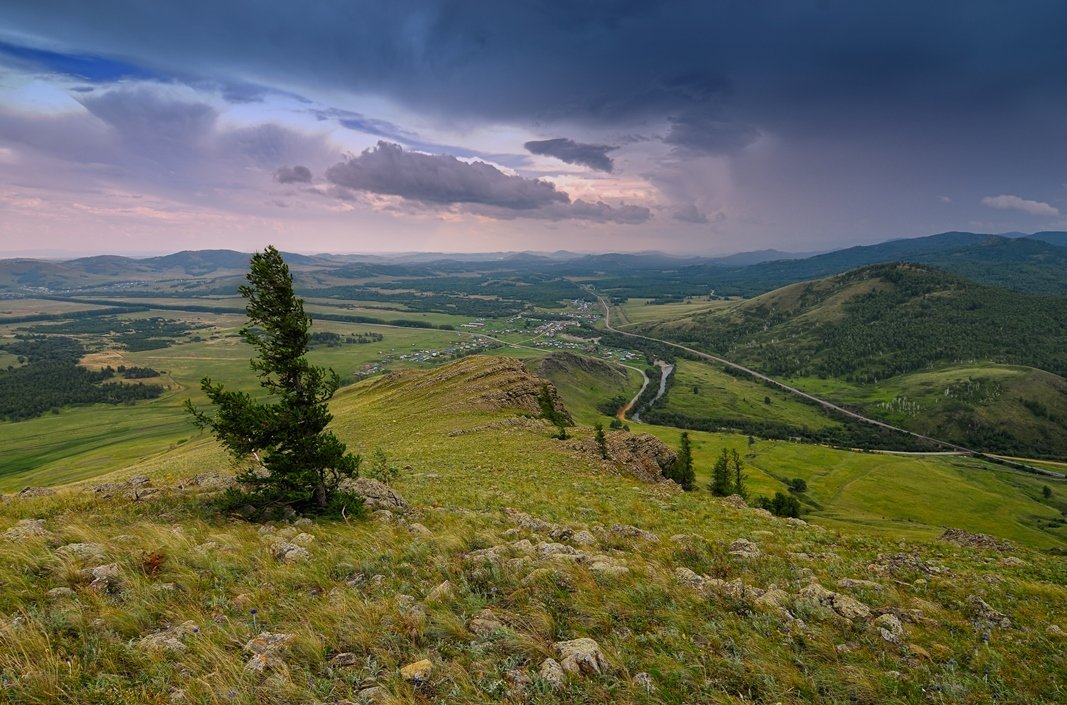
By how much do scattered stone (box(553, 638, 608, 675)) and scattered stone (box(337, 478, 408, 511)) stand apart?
43.3 feet

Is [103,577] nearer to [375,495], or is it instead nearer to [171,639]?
[171,639]

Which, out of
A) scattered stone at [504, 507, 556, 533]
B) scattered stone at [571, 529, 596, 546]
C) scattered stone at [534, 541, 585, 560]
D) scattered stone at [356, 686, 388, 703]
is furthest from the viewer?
scattered stone at [504, 507, 556, 533]

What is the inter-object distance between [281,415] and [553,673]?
1408 centimetres

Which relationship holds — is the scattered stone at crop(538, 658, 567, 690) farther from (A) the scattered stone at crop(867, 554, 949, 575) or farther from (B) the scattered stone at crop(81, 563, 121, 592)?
(A) the scattered stone at crop(867, 554, 949, 575)

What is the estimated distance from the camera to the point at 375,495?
19.9 meters

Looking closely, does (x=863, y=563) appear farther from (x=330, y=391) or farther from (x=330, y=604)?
(x=330, y=391)

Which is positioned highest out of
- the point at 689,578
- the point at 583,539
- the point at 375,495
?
the point at 689,578

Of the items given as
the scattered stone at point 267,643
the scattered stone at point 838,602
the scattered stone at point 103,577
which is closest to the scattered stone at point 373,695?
the scattered stone at point 267,643

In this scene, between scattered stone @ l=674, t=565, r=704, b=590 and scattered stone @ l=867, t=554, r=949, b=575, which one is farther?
scattered stone @ l=867, t=554, r=949, b=575

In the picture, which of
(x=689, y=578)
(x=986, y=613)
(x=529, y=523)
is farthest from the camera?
(x=529, y=523)

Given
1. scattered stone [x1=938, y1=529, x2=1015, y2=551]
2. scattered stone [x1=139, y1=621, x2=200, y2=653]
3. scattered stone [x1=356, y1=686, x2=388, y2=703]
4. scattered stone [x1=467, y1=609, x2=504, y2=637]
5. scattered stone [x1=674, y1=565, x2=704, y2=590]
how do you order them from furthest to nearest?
scattered stone [x1=938, y1=529, x2=1015, y2=551], scattered stone [x1=674, y1=565, x2=704, y2=590], scattered stone [x1=467, y1=609, x2=504, y2=637], scattered stone [x1=139, y1=621, x2=200, y2=653], scattered stone [x1=356, y1=686, x2=388, y2=703]

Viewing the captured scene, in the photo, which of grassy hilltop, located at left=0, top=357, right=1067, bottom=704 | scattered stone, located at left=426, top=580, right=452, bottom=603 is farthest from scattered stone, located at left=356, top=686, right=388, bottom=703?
scattered stone, located at left=426, top=580, right=452, bottom=603

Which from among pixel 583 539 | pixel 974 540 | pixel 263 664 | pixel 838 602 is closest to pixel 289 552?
pixel 263 664

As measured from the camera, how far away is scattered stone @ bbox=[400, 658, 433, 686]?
6638mm
